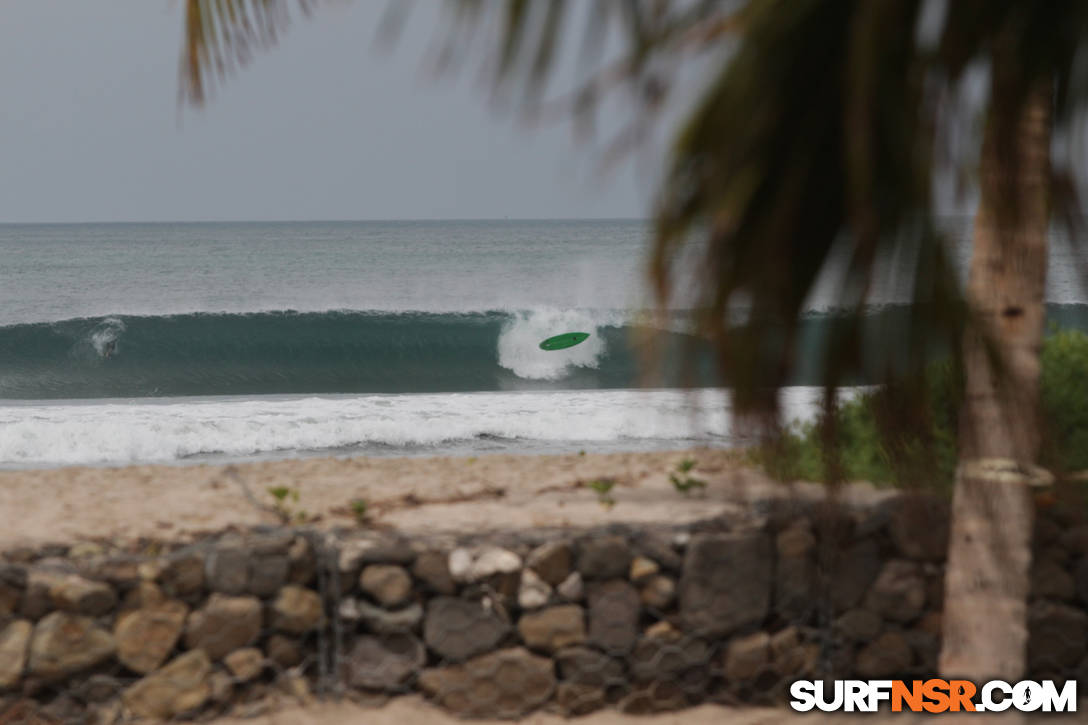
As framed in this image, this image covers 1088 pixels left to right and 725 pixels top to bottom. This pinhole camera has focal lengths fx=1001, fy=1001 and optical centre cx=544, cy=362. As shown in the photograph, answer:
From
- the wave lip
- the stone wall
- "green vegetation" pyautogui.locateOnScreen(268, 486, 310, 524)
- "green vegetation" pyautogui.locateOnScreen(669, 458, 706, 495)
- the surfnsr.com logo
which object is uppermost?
the wave lip

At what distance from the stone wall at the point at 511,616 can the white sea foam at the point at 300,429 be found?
187 inches

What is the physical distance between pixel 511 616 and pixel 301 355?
1578 cm

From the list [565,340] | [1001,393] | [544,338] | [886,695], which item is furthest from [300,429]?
[544,338]

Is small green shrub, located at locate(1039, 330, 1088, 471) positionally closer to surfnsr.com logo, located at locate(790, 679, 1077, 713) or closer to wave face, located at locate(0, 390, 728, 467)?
surfnsr.com logo, located at locate(790, 679, 1077, 713)

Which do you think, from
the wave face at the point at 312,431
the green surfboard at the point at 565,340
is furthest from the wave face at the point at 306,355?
the wave face at the point at 312,431

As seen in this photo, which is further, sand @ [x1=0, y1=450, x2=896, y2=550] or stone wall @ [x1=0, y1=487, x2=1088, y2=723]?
sand @ [x1=0, y1=450, x2=896, y2=550]

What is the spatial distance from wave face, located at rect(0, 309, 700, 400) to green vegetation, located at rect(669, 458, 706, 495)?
10.5 metres

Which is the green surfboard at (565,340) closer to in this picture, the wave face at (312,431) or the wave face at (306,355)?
the wave face at (306,355)

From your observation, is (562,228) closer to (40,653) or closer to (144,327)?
(144,327)

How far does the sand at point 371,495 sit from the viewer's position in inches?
157

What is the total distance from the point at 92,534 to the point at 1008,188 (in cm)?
380

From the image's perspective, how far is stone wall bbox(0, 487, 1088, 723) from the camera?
3.55 metres

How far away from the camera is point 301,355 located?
18.8 metres

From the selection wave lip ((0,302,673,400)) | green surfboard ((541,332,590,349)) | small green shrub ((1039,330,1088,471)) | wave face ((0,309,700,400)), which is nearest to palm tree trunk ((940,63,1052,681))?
small green shrub ((1039,330,1088,471))
